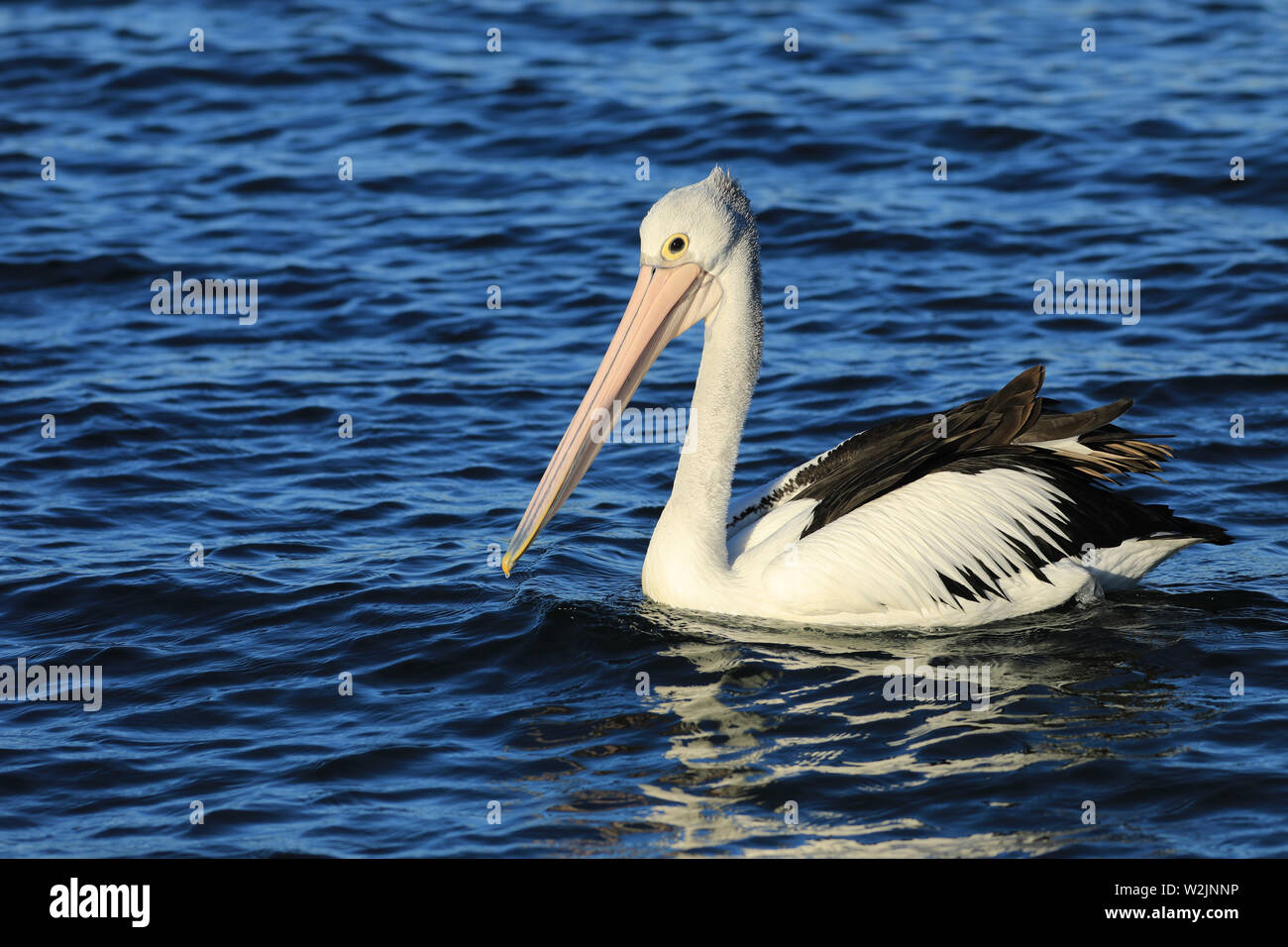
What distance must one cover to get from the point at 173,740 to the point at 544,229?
681 centimetres

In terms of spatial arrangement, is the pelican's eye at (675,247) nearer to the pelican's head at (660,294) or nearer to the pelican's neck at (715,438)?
the pelican's head at (660,294)

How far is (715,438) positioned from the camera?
6.57 meters

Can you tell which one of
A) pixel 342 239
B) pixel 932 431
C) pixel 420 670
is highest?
pixel 342 239

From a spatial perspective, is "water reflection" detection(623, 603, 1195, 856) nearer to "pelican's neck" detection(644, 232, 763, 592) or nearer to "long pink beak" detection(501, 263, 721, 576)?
"pelican's neck" detection(644, 232, 763, 592)

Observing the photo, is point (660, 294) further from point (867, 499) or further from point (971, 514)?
point (971, 514)

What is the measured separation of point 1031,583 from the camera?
6398 mm

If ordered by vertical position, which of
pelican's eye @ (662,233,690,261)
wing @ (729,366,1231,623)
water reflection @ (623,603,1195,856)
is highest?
pelican's eye @ (662,233,690,261)

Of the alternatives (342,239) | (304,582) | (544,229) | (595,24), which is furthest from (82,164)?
(304,582)

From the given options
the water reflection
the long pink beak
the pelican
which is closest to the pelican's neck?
the pelican

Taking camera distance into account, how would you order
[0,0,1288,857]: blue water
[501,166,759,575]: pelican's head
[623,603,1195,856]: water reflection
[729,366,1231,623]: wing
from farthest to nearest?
[501,166,759,575]: pelican's head, [729,366,1231,623]: wing, [0,0,1288,857]: blue water, [623,603,1195,856]: water reflection

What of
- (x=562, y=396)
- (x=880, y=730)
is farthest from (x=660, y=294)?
(x=562, y=396)

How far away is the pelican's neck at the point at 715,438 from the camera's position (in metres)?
6.45

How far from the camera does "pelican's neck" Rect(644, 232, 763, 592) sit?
6445 millimetres

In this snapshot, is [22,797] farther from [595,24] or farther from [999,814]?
[595,24]
